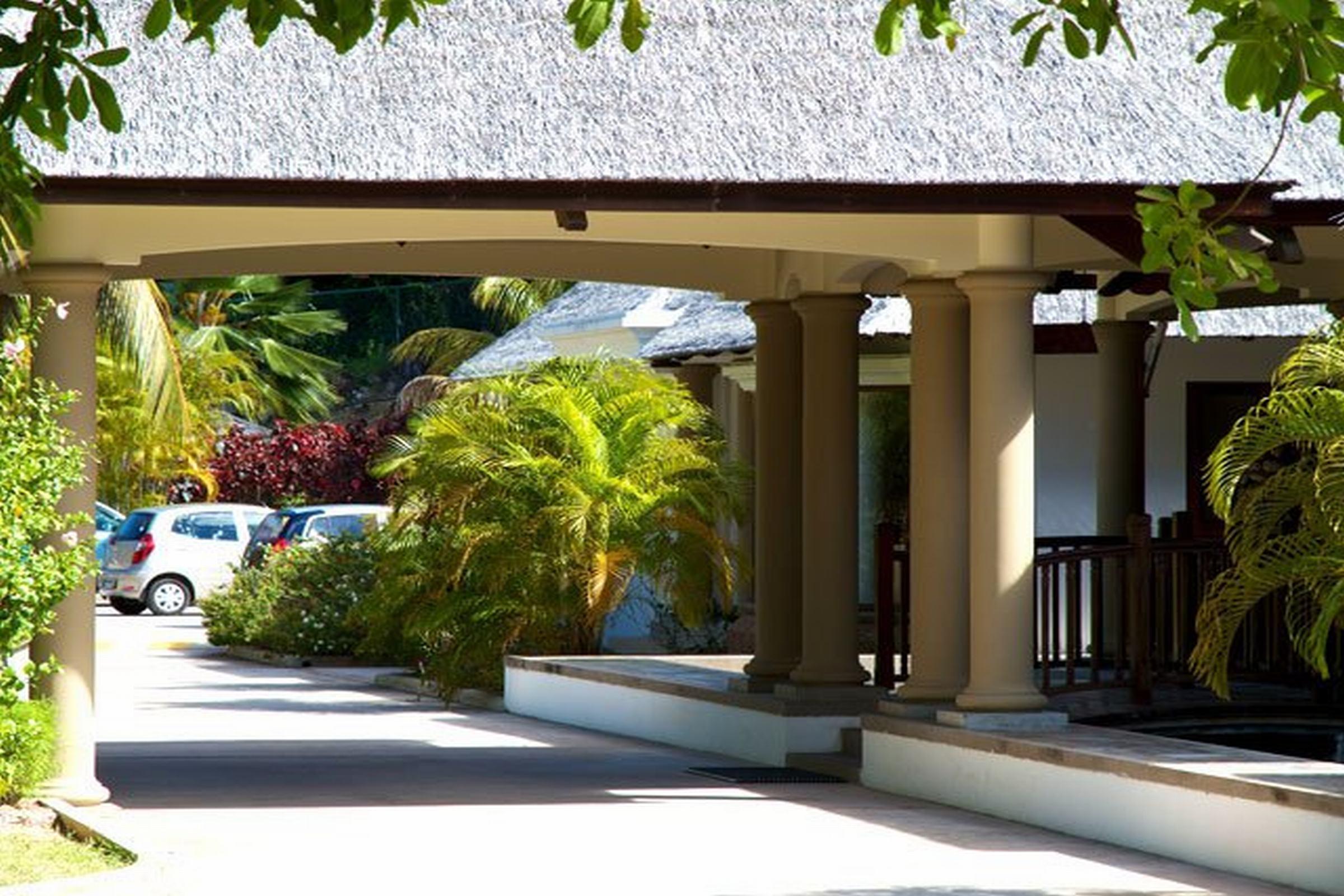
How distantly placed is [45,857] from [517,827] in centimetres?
275

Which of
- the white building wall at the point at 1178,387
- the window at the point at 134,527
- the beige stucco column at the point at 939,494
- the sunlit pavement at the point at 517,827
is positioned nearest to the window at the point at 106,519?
the window at the point at 134,527

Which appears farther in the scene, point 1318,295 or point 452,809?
point 1318,295

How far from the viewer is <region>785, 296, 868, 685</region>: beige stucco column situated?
16719mm

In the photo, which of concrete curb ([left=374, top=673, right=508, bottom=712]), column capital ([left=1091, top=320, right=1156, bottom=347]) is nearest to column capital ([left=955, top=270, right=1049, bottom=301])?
column capital ([left=1091, top=320, right=1156, bottom=347])

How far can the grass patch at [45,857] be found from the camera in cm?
1077

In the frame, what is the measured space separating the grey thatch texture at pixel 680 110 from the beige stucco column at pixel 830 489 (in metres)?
2.34

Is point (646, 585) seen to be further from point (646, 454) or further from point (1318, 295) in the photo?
point (1318, 295)

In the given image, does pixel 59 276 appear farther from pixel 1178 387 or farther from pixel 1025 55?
pixel 1178 387

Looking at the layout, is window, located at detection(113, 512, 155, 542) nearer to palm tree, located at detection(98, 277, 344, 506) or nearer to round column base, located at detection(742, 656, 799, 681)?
palm tree, located at detection(98, 277, 344, 506)

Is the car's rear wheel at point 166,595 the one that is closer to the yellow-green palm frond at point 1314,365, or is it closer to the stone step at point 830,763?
the stone step at point 830,763

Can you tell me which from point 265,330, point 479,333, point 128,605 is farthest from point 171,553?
point 265,330

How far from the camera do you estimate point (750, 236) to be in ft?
47.6

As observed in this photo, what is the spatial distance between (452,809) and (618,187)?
3375 millimetres

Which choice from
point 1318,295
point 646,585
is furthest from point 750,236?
point 646,585
